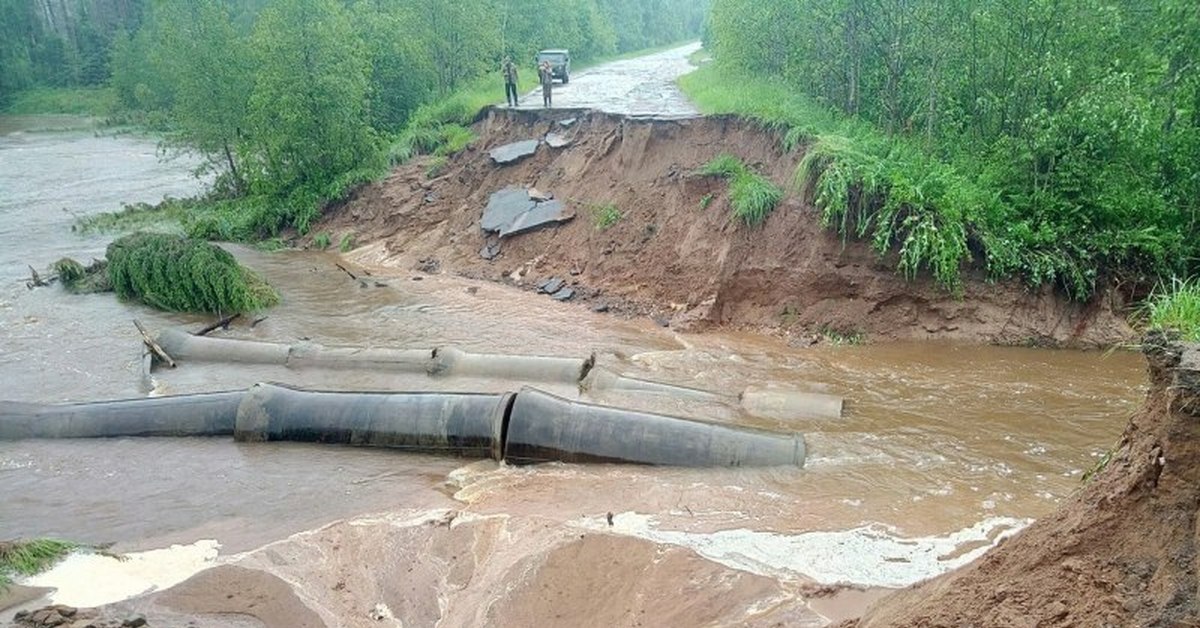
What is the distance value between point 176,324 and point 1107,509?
57.2ft

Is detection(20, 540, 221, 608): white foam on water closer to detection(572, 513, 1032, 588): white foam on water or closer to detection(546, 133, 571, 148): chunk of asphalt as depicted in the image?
detection(572, 513, 1032, 588): white foam on water

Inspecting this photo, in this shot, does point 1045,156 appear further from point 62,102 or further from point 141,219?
point 62,102

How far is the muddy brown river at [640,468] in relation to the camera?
26.5 feet

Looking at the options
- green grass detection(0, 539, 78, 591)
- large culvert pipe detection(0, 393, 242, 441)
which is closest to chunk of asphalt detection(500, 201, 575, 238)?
large culvert pipe detection(0, 393, 242, 441)

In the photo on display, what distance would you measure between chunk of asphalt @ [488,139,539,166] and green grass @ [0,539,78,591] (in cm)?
1612

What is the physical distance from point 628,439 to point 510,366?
3.61m

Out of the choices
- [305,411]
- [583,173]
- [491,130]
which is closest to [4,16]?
[491,130]

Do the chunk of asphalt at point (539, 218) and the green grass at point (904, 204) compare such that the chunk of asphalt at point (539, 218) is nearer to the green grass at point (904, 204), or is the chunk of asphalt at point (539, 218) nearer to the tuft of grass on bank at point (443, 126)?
the green grass at point (904, 204)

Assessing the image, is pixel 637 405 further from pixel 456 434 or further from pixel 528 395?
pixel 456 434

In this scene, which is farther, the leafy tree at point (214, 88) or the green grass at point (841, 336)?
the leafy tree at point (214, 88)

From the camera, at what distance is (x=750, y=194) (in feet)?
52.1

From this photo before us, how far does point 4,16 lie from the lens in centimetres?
6134

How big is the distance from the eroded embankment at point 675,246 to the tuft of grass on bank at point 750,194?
0.74ft

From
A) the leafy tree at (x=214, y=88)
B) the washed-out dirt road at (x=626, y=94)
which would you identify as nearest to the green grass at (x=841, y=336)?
the washed-out dirt road at (x=626, y=94)
